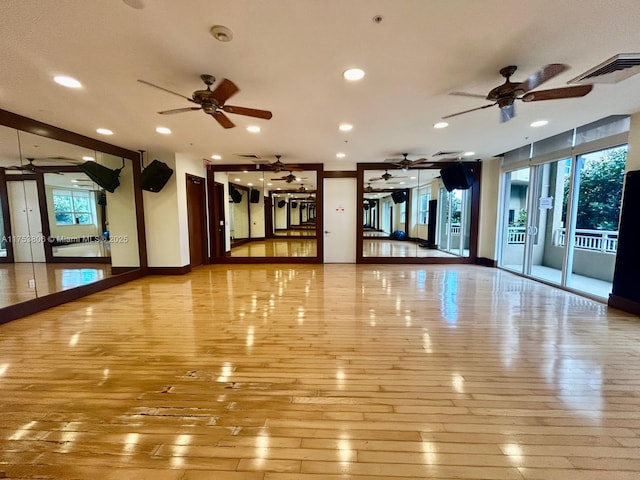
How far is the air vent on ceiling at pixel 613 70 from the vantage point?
2436 mm

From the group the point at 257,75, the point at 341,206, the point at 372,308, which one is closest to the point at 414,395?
the point at 372,308

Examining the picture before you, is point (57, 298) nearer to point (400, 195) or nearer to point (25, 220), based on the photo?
point (25, 220)

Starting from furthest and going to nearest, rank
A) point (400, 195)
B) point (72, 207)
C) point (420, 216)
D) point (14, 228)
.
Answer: point (400, 195), point (420, 216), point (72, 207), point (14, 228)

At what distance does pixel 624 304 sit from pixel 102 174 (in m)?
10.00

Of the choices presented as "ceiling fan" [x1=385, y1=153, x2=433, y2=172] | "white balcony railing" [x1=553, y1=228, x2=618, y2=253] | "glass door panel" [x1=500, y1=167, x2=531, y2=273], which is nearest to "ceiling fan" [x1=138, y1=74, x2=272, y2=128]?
"ceiling fan" [x1=385, y1=153, x2=433, y2=172]

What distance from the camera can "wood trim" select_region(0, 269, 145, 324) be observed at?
385 cm

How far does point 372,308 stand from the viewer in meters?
4.21

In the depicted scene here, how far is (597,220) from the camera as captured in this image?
588cm

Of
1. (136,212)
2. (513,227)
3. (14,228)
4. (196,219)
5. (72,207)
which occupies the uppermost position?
(72,207)

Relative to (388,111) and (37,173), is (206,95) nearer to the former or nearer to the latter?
(388,111)

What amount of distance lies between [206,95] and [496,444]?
3963 millimetres

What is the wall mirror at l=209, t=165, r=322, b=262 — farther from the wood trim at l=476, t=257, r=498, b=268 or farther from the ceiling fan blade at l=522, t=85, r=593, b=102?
the ceiling fan blade at l=522, t=85, r=593, b=102

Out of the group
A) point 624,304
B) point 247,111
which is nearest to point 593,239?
point 624,304

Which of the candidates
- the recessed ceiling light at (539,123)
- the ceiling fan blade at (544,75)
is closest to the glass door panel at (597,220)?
the recessed ceiling light at (539,123)
